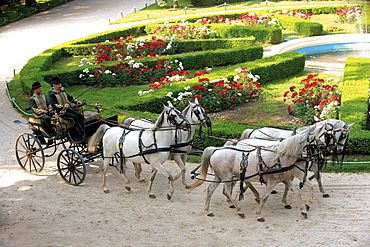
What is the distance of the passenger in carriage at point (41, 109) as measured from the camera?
34.2 feet

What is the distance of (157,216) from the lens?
28.3 ft

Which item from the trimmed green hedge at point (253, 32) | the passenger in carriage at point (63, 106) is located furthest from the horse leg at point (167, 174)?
the trimmed green hedge at point (253, 32)

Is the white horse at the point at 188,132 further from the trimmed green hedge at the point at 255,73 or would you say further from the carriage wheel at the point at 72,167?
the trimmed green hedge at the point at 255,73

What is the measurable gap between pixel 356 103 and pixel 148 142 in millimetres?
6449

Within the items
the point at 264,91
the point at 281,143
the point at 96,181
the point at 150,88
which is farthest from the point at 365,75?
the point at 96,181

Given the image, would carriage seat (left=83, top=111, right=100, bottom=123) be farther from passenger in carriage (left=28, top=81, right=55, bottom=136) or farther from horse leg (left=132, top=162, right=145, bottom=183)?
horse leg (left=132, top=162, right=145, bottom=183)

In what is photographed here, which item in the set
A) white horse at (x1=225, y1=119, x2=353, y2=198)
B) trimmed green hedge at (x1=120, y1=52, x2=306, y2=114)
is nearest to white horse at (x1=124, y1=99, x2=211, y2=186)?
white horse at (x1=225, y1=119, x2=353, y2=198)

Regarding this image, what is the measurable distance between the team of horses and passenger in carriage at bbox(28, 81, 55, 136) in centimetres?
119

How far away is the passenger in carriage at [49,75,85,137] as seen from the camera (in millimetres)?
10125

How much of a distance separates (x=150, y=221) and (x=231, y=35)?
17324mm

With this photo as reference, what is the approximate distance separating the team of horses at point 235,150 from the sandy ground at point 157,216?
0.27 metres

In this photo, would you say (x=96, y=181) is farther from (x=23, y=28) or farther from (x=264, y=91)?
(x=23, y=28)

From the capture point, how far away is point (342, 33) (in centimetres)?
2512

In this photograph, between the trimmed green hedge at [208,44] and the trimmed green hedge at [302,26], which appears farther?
the trimmed green hedge at [302,26]
